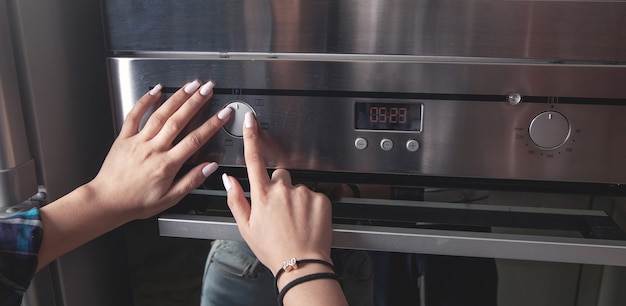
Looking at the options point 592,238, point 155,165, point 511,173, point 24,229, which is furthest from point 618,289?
point 24,229

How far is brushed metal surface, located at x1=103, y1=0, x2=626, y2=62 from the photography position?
0.53m

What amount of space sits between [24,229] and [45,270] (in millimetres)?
96

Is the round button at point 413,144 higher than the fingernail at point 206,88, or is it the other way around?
the fingernail at point 206,88

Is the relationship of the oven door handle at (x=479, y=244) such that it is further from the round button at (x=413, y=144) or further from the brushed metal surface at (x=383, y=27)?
the brushed metal surface at (x=383, y=27)

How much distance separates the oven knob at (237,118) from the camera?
0.60 meters

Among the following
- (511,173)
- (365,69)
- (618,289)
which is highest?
(365,69)

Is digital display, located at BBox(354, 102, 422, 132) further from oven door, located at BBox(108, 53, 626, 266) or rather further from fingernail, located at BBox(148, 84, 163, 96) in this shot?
fingernail, located at BBox(148, 84, 163, 96)

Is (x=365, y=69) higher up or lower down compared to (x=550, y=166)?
higher up

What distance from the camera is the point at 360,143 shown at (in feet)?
1.94

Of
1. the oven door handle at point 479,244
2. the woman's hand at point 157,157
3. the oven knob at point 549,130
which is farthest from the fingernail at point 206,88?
the oven knob at point 549,130

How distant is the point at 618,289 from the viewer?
60cm

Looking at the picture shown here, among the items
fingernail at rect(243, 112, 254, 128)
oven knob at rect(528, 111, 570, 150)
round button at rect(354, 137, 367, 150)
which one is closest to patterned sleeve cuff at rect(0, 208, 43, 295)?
fingernail at rect(243, 112, 254, 128)

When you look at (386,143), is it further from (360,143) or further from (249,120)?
(249,120)

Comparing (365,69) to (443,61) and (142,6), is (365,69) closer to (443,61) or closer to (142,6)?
(443,61)
